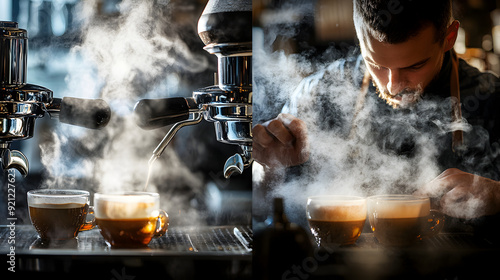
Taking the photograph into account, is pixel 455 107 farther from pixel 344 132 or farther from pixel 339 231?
pixel 339 231

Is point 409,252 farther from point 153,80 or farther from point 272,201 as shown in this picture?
point 153,80

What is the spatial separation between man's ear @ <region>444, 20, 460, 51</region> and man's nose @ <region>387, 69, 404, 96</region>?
0.39 ft

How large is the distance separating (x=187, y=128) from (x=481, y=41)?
680 millimetres

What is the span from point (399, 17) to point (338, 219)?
0.45m

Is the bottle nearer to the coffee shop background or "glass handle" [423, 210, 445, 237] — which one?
the coffee shop background

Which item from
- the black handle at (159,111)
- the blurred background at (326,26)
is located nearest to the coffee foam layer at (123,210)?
the black handle at (159,111)

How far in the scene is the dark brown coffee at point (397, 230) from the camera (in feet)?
3.36

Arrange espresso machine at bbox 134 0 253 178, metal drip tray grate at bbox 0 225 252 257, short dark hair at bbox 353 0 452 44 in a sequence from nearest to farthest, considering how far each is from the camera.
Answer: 1. metal drip tray grate at bbox 0 225 252 257
2. espresso machine at bbox 134 0 253 178
3. short dark hair at bbox 353 0 452 44

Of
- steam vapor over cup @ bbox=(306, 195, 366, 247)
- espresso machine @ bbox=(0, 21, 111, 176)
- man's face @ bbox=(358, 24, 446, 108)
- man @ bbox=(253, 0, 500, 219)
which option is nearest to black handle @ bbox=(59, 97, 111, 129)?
espresso machine @ bbox=(0, 21, 111, 176)

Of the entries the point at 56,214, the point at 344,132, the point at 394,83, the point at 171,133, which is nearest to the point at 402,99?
the point at 394,83

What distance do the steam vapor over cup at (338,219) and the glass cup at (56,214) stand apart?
18.4 inches

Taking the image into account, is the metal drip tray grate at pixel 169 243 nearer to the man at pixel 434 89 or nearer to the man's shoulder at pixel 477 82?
the man at pixel 434 89

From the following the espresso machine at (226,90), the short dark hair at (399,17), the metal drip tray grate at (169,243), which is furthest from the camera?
the short dark hair at (399,17)

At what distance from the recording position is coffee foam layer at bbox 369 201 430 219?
3.36 ft
